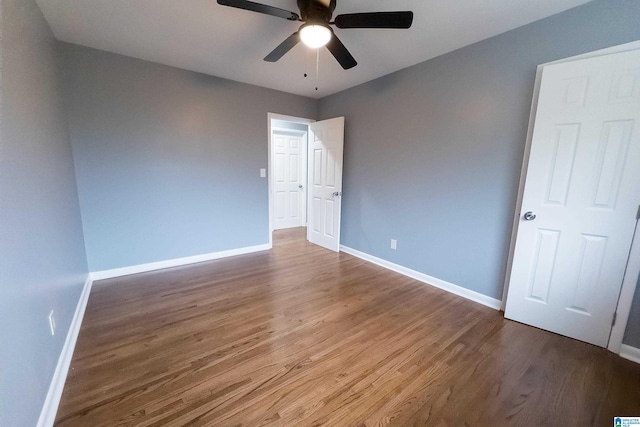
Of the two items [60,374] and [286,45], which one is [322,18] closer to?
[286,45]

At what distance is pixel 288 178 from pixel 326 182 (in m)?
1.70

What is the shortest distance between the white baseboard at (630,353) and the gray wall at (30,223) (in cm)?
343

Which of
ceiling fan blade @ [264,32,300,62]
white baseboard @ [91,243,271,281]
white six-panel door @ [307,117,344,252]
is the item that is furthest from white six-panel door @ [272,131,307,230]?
ceiling fan blade @ [264,32,300,62]

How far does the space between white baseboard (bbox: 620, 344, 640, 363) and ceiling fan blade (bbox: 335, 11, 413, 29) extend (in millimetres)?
2709

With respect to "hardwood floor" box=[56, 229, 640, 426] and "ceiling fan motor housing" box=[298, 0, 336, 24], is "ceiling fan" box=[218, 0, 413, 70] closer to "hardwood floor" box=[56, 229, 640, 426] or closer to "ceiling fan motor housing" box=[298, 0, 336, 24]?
"ceiling fan motor housing" box=[298, 0, 336, 24]

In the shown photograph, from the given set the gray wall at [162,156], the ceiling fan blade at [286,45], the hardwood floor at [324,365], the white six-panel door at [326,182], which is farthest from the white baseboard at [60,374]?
the white six-panel door at [326,182]

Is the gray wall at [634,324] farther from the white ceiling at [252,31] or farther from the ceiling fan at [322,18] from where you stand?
the ceiling fan at [322,18]

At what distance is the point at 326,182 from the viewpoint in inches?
159

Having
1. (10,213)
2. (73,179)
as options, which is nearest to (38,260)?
(10,213)

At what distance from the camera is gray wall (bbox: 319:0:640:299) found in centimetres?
193

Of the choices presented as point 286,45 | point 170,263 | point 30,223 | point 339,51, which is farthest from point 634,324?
point 170,263

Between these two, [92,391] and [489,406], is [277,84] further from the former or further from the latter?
[489,406]

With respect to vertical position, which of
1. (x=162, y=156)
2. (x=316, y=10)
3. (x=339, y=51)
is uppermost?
(x=316, y=10)

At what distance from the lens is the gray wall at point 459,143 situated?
193cm
